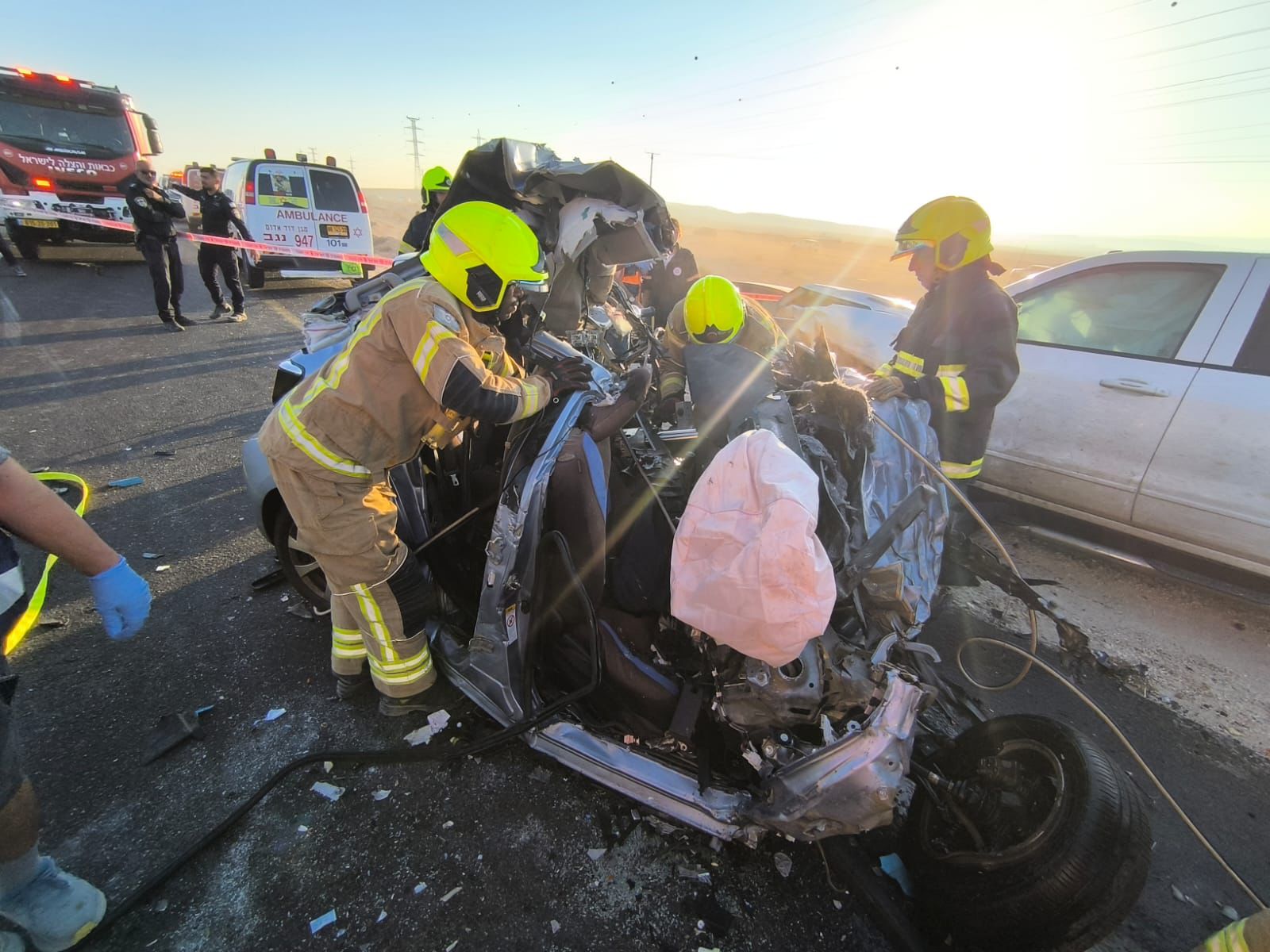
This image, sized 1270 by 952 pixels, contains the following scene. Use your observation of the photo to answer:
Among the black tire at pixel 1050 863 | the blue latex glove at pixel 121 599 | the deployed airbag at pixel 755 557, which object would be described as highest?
the deployed airbag at pixel 755 557

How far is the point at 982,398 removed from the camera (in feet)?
9.71

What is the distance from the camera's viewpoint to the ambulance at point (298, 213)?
9.38 m

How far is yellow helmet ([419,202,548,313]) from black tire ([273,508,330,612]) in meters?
1.43

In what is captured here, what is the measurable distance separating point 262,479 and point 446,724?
1419mm

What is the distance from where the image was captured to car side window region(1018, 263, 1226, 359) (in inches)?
140

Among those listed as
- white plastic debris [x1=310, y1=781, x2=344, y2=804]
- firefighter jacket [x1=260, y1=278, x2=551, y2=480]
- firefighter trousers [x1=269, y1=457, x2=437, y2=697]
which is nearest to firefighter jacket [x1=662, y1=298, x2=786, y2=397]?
firefighter jacket [x1=260, y1=278, x2=551, y2=480]

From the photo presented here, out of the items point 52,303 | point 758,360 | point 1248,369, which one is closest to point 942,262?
point 758,360

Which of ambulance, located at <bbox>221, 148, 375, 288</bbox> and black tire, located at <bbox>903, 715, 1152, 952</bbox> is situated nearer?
black tire, located at <bbox>903, 715, 1152, 952</bbox>

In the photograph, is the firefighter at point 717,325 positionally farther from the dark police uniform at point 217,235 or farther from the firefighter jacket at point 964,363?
the dark police uniform at point 217,235

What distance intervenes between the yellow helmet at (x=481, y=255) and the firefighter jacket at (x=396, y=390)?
7cm

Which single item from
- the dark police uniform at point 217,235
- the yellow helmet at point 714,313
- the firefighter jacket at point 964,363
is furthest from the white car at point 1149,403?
the dark police uniform at point 217,235

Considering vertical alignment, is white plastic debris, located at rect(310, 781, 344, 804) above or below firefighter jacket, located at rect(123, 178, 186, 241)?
below

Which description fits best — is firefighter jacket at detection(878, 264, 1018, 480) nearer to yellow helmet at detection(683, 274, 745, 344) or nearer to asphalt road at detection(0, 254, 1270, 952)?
yellow helmet at detection(683, 274, 745, 344)

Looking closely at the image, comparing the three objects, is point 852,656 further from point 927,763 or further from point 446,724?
point 446,724
